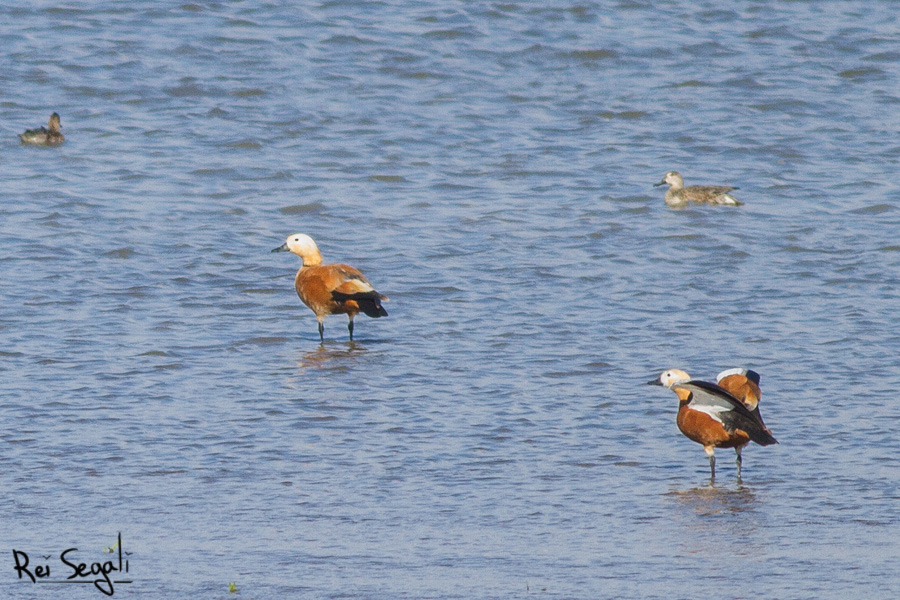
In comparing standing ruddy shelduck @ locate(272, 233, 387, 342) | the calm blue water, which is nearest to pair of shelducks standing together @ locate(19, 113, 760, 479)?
standing ruddy shelduck @ locate(272, 233, 387, 342)

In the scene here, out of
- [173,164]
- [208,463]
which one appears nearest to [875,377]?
[208,463]

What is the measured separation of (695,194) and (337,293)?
5.57 meters

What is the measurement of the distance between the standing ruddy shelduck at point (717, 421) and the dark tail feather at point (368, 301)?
395 cm

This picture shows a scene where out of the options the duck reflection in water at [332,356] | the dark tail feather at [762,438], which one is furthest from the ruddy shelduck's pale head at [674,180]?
the dark tail feather at [762,438]

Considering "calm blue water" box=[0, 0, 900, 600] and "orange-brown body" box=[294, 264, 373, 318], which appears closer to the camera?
"calm blue water" box=[0, 0, 900, 600]

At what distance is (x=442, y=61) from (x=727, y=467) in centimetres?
1418

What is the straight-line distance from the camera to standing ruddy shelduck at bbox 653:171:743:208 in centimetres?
1562

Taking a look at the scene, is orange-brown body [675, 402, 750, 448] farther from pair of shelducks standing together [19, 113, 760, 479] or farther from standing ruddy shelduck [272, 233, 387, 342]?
standing ruddy shelduck [272, 233, 387, 342]

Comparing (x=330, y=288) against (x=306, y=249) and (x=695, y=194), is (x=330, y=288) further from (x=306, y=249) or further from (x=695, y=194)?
(x=695, y=194)

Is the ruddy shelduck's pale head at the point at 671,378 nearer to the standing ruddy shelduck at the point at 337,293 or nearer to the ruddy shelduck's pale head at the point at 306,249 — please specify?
the standing ruddy shelduck at the point at 337,293

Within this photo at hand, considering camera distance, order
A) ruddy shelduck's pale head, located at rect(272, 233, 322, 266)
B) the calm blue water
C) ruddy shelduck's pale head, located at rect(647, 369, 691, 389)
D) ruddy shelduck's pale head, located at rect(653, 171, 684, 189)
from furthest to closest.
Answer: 1. ruddy shelduck's pale head, located at rect(653, 171, 684, 189)
2. ruddy shelduck's pale head, located at rect(272, 233, 322, 266)
3. ruddy shelduck's pale head, located at rect(647, 369, 691, 389)
4. the calm blue water

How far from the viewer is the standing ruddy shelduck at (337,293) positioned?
11406mm

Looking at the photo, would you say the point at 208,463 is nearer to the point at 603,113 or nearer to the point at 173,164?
the point at 173,164

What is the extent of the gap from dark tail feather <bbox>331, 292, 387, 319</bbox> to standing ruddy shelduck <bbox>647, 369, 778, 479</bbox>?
13.0 ft
